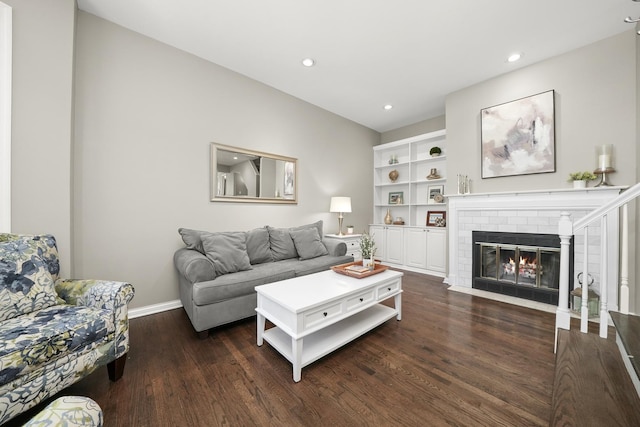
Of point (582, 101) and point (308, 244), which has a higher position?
point (582, 101)

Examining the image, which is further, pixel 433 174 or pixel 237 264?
pixel 433 174

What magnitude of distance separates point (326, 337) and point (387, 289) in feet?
2.43

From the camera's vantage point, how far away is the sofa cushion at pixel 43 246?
1.60m

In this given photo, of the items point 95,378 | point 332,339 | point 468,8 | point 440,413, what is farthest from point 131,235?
point 468,8

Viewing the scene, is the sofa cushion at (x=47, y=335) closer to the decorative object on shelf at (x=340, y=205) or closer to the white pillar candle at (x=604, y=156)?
the decorative object on shelf at (x=340, y=205)

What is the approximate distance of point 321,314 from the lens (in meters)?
1.74

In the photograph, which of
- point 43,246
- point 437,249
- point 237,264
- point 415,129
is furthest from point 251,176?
point 415,129

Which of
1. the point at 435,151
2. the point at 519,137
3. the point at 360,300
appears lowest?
the point at 360,300

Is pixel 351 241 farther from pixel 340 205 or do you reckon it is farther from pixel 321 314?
pixel 321 314

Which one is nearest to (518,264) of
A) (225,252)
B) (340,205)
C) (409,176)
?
(409,176)

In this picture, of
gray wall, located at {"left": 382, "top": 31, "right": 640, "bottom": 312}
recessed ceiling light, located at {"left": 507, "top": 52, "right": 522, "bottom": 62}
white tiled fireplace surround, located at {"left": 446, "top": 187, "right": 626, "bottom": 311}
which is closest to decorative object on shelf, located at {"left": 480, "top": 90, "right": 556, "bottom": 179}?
gray wall, located at {"left": 382, "top": 31, "right": 640, "bottom": 312}

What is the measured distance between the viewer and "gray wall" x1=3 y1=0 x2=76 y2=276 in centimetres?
181

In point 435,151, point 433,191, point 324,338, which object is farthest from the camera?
point 433,191

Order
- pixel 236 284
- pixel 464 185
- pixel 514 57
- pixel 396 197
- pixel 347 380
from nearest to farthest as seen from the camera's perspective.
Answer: pixel 347 380
pixel 236 284
pixel 514 57
pixel 464 185
pixel 396 197
